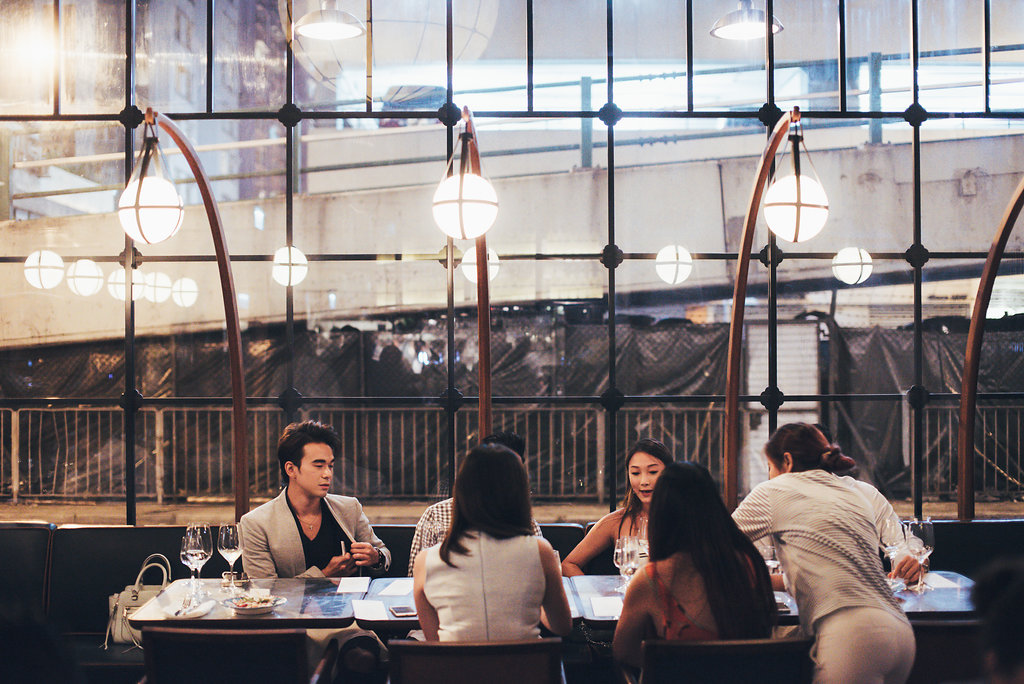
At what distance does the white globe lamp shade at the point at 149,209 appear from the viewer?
150 inches

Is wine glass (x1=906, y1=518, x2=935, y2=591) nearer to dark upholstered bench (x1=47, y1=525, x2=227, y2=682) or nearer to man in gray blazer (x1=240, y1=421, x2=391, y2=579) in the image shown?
man in gray blazer (x1=240, y1=421, x2=391, y2=579)

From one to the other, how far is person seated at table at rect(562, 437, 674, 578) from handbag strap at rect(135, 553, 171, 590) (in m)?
1.91

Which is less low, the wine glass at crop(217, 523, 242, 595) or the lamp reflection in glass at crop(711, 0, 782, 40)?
the lamp reflection in glass at crop(711, 0, 782, 40)

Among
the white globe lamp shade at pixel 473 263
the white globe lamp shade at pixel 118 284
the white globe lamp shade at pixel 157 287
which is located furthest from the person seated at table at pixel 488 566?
the white globe lamp shade at pixel 157 287

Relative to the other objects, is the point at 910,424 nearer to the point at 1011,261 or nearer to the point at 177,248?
the point at 1011,261

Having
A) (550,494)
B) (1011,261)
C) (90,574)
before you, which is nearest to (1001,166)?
(1011,261)

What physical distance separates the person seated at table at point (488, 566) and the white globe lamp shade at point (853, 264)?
3414mm

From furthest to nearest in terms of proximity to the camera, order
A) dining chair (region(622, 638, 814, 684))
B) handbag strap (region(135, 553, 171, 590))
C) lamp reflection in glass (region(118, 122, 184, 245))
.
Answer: handbag strap (region(135, 553, 171, 590)) → lamp reflection in glass (region(118, 122, 184, 245)) → dining chair (region(622, 638, 814, 684))

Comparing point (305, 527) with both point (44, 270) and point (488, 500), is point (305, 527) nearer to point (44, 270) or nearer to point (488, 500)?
point (488, 500)

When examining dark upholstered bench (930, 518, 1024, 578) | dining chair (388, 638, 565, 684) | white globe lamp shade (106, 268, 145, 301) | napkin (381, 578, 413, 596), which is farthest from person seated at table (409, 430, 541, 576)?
white globe lamp shade (106, 268, 145, 301)

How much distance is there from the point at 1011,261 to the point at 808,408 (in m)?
1.55

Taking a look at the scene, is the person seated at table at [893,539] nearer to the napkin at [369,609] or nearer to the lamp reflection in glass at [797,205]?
the lamp reflection in glass at [797,205]

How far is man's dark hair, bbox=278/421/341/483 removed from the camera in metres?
3.95

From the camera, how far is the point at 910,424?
5.50 metres
